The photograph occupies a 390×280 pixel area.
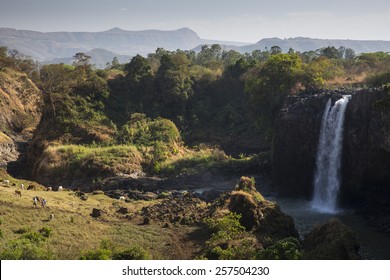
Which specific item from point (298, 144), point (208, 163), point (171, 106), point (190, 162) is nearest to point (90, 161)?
point (190, 162)

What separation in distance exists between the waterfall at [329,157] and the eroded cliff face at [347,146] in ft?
2.25

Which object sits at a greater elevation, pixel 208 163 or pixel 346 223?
pixel 208 163

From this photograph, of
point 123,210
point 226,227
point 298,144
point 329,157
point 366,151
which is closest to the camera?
point 226,227

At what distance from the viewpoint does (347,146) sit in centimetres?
4253

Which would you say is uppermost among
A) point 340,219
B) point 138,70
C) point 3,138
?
point 138,70

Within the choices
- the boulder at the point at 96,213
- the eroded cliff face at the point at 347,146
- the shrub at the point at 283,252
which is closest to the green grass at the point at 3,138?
the boulder at the point at 96,213

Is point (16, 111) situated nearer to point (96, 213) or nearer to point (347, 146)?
point (96, 213)

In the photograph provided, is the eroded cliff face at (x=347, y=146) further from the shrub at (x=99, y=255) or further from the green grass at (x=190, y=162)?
the shrub at (x=99, y=255)

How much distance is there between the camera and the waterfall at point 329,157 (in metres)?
43.2

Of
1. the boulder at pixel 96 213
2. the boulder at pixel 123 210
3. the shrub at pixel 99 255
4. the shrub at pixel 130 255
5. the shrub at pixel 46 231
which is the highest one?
the shrub at pixel 99 255

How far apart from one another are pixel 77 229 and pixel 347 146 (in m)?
28.4

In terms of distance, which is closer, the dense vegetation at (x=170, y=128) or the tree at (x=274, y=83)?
the dense vegetation at (x=170, y=128)

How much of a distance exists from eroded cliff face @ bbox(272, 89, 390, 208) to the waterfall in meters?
0.69
